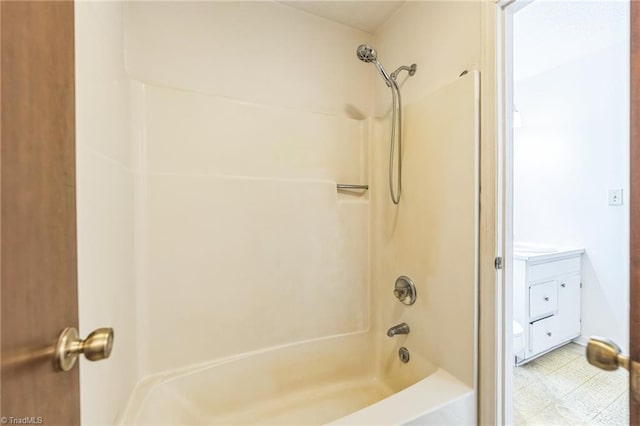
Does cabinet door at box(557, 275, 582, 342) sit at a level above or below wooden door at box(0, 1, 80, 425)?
below

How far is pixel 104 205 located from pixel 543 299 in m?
2.76

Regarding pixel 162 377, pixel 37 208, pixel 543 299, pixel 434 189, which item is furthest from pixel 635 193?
pixel 543 299

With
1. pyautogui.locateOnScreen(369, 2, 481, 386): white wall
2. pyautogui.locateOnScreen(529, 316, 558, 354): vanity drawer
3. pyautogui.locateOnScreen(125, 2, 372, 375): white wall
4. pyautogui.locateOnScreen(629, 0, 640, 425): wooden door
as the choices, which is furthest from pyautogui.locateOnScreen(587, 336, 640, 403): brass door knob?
pyautogui.locateOnScreen(529, 316, 558, 354): vanity drawer

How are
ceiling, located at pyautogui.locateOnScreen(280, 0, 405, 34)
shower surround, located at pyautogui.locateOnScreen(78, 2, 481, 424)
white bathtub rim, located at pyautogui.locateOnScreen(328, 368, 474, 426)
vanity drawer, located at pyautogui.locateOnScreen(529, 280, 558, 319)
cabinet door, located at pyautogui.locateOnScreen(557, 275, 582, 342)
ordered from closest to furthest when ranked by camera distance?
white bathtub rim, located at pyautogui.locateOnScreen(328, 368, 474, 426) < shower surround, located at pyautogui.locateOnScreen(78, 2, 481, 424) < ceiling, located at pyautogui.locateOnScreen(280, 0, 405, 34) < vanity drawer, located at pyautogui.locateOnScreen(529, 280, 558, 319) < cabinet door, located at pyautogui.locateOnScreen(557, 275, 582, 342)

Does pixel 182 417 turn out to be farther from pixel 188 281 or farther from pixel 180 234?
pixel 180 234

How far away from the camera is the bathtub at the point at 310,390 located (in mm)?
1045

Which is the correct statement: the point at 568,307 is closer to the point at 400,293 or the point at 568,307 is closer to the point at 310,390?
the point at 400,293

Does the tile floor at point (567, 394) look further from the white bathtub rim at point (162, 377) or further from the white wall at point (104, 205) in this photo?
the white wall at point (104, 205)

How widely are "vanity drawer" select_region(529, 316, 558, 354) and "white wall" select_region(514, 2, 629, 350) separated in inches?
14.2

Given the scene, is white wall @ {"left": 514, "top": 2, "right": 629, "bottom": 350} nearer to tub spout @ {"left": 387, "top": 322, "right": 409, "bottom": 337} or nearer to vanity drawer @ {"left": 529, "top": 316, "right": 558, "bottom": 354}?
Answer: vanity drawer @ {"left": 529, "top": 316, "right": 558, "bottom": 354}

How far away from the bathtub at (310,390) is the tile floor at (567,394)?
2.52ft

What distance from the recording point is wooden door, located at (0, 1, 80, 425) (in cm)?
33

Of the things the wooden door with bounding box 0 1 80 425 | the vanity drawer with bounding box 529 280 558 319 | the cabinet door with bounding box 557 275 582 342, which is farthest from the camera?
the cabinet door with bounding box 557 275 582 342

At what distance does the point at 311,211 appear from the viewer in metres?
1.57
